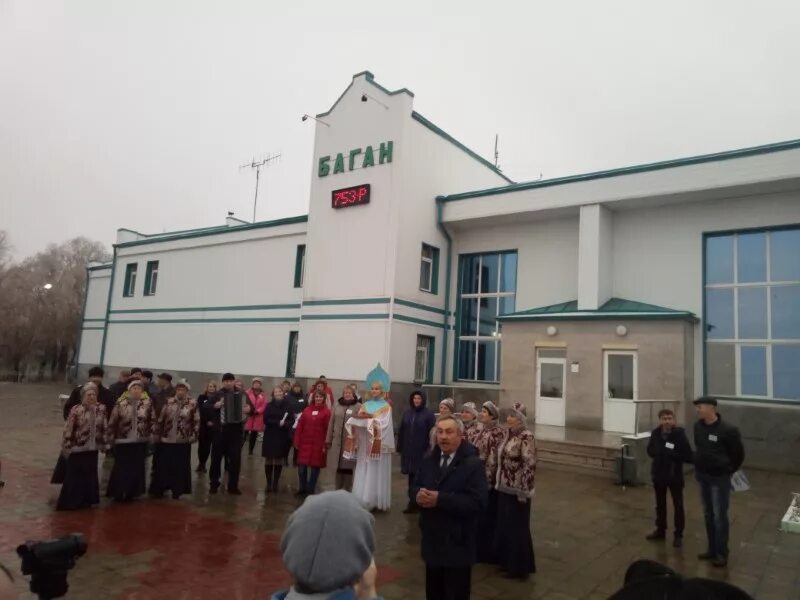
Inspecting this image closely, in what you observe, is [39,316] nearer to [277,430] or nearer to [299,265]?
[299,265]

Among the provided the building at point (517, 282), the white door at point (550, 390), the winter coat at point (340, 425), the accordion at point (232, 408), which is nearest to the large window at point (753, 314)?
the building at point (517, 282)

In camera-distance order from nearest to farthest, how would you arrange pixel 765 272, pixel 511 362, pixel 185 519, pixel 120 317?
pixel 185 519
pixel 765 272
pixel 511 362
pixel 120 317

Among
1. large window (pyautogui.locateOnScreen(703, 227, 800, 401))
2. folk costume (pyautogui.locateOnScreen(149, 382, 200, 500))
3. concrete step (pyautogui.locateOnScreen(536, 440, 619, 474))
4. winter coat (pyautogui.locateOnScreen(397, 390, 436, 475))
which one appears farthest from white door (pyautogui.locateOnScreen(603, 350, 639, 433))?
folk costume (pyautogui.locateOnScreen(149, 382, 200, 500))

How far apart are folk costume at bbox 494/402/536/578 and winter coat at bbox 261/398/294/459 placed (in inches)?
189

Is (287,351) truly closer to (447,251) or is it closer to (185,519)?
(447,251)

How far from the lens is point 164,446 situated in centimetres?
880

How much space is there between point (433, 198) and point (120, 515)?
46.9 ft

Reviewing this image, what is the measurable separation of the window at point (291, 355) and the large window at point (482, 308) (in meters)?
6.07

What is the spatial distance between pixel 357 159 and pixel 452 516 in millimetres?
16535

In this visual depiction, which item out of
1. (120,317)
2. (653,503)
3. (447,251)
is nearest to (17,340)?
(120,317)

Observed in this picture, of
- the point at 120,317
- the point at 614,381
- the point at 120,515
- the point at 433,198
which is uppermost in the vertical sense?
the point at 433,198

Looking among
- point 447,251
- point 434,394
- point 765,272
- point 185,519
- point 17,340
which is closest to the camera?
point 185,519

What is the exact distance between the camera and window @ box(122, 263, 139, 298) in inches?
1128

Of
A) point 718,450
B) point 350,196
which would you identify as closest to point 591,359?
point 718,450
